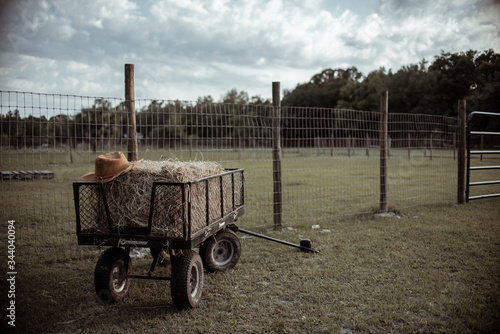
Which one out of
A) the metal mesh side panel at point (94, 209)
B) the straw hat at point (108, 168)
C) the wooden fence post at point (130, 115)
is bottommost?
the metal mesh side panel at point (94, 209)

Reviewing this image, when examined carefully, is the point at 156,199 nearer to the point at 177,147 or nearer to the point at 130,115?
the point at 130,115

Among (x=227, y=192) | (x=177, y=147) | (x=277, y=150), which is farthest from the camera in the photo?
(x=177, y=147)

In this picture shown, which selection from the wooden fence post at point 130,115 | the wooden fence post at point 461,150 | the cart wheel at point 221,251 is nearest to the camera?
the cart wheel at point 221,251

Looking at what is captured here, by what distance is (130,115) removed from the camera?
5570 mm

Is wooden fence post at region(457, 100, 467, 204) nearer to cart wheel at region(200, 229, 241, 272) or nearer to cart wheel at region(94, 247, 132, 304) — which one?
cart wheel at region(200, 229, 241, 272)

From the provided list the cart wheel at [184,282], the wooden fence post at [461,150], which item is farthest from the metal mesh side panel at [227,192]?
the wooden fence post at [461,150]

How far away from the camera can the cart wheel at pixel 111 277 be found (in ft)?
12.3

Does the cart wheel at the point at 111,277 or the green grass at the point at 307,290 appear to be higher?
the cart wheel at the point at 111,277

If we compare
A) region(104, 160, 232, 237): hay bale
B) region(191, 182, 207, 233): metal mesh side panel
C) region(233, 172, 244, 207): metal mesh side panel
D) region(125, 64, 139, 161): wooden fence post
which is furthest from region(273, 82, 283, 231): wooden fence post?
region(104, 160, 232, 237): hay bale

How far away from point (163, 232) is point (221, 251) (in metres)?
1.56

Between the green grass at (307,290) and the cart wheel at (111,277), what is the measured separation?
122 millimetres

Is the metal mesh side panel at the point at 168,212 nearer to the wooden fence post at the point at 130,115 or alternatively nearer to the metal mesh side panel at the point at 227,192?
the metal mesh side panel at the point at 227,192

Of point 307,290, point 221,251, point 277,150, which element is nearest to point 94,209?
point 221,251

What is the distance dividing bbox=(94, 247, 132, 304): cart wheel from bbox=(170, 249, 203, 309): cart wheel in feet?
2.27
